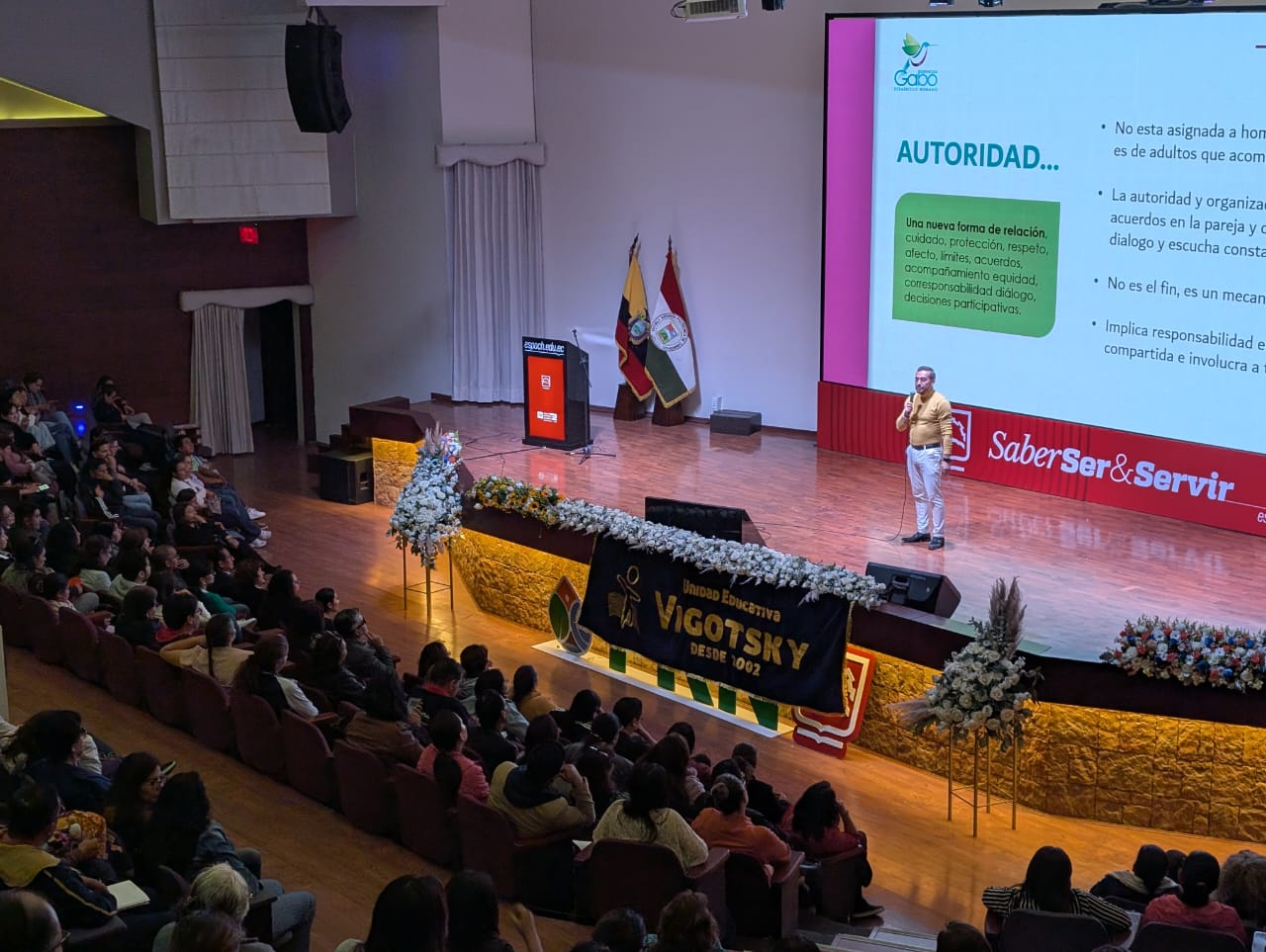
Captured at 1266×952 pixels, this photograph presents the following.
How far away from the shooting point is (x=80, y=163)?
15.2m

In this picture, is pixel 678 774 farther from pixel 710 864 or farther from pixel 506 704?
pixel 506 704

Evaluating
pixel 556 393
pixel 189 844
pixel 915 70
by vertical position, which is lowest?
pixel 189 844

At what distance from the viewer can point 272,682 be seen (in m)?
7.10

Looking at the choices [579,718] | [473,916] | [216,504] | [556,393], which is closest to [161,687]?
[579,718]

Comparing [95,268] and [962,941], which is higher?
[95,268]

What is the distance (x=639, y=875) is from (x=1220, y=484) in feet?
21.7

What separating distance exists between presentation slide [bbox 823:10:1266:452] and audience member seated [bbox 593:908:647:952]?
7.71 meters

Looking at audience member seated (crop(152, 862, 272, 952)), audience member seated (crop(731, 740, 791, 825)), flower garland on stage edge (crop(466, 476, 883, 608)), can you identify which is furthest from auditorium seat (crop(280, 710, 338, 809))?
flower garland on stage edge (crop(466, 476, 883, 608))

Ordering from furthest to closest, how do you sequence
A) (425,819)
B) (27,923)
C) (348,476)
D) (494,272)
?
(494,272) < (348,476) < (425,819) < (27,923)

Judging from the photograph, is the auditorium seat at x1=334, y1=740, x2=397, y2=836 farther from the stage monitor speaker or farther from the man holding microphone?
the man holding microphone

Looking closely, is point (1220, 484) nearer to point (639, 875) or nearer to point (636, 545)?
point (636, 545)

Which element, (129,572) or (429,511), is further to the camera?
(429,511)

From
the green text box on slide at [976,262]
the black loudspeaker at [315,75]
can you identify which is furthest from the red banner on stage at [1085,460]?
the black loudspeaker at [315,75]

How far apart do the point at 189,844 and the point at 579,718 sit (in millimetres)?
2523
